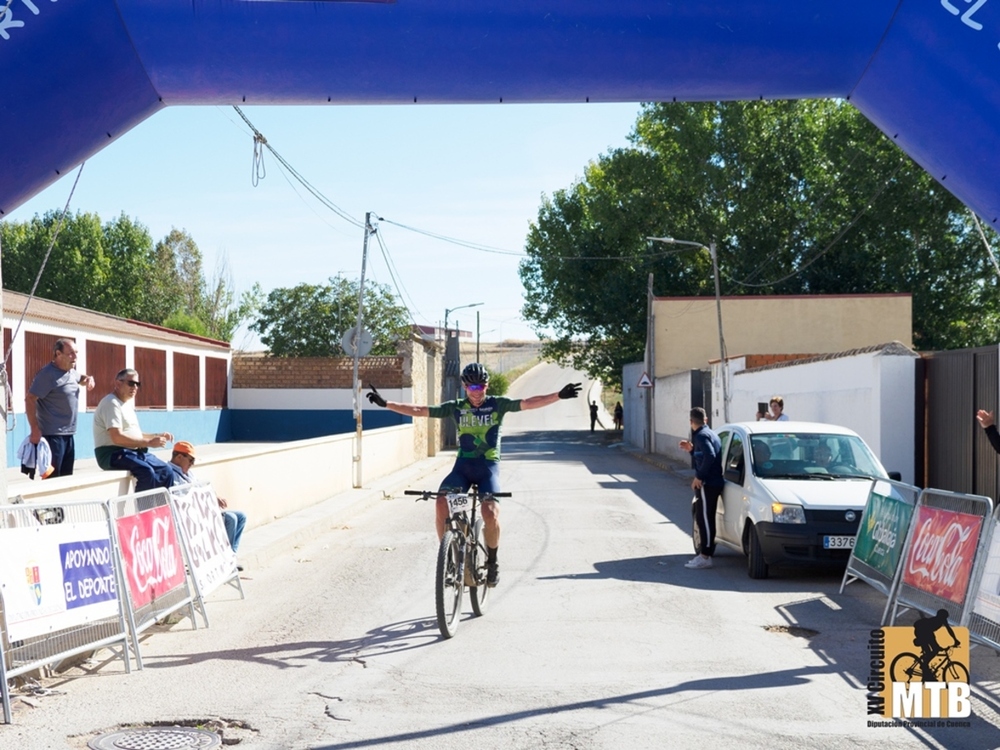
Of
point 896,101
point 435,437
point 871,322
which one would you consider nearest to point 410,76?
point 896,101

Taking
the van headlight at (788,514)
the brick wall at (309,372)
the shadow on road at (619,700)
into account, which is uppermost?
the brick wall at (309,372)

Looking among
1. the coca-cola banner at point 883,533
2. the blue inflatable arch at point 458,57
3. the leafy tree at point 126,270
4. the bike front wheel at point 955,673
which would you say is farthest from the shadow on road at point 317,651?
the leafy tree at point 126,270

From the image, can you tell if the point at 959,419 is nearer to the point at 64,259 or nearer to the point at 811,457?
the point at 811,457

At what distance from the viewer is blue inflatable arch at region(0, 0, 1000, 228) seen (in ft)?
21.2

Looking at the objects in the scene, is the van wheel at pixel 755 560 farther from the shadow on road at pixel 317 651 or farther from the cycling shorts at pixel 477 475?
the shadow on road at pixel 317 651

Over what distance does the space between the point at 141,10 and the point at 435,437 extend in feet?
114

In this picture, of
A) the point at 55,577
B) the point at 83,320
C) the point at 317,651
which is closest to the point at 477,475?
the point at 317,651

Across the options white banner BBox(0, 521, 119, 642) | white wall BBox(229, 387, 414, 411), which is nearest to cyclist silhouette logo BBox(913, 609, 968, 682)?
white banner BBox(0, 521, 119, 642)

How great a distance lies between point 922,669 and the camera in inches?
265

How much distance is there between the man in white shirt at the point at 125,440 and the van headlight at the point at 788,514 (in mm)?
5654

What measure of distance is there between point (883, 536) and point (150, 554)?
5.92 m

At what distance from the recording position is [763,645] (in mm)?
7840

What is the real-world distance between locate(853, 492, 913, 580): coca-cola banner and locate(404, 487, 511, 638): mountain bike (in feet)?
10.6

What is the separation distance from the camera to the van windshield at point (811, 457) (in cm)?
1187
